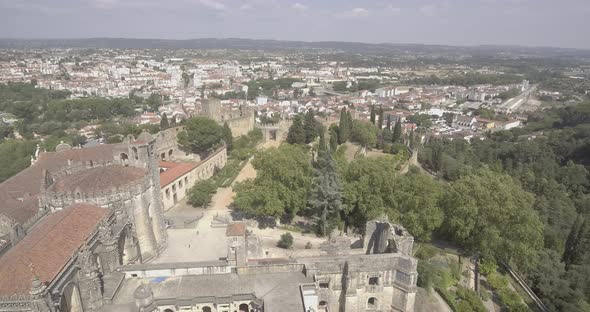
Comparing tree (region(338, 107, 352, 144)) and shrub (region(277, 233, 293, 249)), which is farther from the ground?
tree (region(338, 107, 352, 144))

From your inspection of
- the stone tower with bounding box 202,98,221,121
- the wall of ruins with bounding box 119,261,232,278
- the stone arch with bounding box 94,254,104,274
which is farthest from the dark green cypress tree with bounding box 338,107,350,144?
the stone arch with bounding box 94,254,104,274

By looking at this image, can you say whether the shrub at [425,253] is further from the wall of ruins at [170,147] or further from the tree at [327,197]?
the wall of ruins at [170,147]

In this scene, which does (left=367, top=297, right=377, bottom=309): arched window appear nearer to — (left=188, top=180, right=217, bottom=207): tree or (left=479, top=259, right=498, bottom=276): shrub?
(left=479, top=259, right=498, bottom=276): shrub

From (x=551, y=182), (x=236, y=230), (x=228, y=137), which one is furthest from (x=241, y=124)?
(x=551, y=182)

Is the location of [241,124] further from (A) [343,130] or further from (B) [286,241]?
(B) [286,241]

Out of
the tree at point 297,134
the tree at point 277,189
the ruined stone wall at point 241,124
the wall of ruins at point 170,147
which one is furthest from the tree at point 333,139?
the wall of ruins at point 170,147

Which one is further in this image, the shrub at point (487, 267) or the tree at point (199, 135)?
the tree at point (199, 135)
